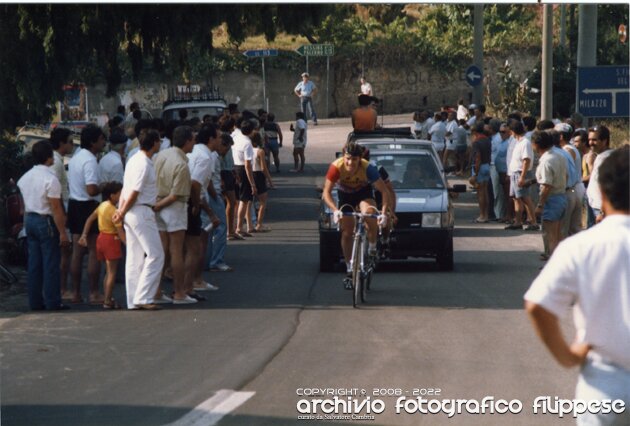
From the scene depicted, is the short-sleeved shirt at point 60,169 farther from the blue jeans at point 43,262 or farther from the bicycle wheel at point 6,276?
the bicycle wheel at point 6,276

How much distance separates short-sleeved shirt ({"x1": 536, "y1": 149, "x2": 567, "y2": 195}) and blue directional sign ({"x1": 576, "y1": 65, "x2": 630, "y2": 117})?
288 centimetres

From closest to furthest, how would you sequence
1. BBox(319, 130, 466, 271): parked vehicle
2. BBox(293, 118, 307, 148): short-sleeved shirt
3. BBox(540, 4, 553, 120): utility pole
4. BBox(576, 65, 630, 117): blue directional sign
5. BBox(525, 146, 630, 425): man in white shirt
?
BBox(525, 146, 630, 425): man in white shirt
BBox(319, 130, 466, 271): parked vehicle
BBox(576, 65, 630, 117): blue directional sign
BBox(540, 4, 553, 120): utility pole
BBox(293, 118, 307, 148): short-sleeved shirt

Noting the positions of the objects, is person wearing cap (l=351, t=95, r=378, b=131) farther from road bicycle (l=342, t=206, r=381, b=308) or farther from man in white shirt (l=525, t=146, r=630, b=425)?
man in white shirt (l=525, t=146, r=630, b=425)

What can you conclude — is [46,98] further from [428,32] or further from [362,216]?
[428,32]

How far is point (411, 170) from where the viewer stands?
682 inches

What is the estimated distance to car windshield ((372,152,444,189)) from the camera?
17109 mm

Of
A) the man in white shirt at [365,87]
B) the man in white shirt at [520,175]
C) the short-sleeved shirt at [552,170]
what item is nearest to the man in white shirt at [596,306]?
the short-sleeved shirt at [552,170]

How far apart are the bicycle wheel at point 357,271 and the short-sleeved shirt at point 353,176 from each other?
790mm

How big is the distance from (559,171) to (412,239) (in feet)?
7.03

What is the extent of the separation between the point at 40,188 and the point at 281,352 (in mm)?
3778

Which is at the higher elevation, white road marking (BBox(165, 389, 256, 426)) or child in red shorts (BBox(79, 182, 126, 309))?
child in red shorts (BBox(79, 182, 126, 309))

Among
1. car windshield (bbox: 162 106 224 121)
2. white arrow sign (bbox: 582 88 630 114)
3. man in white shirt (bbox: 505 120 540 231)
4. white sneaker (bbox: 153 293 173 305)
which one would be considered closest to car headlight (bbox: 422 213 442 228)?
white sneaker (bbox: 153 293 173 305)

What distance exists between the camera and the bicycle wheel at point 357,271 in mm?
13039

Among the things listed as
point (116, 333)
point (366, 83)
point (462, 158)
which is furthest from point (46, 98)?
point (366, 83)
